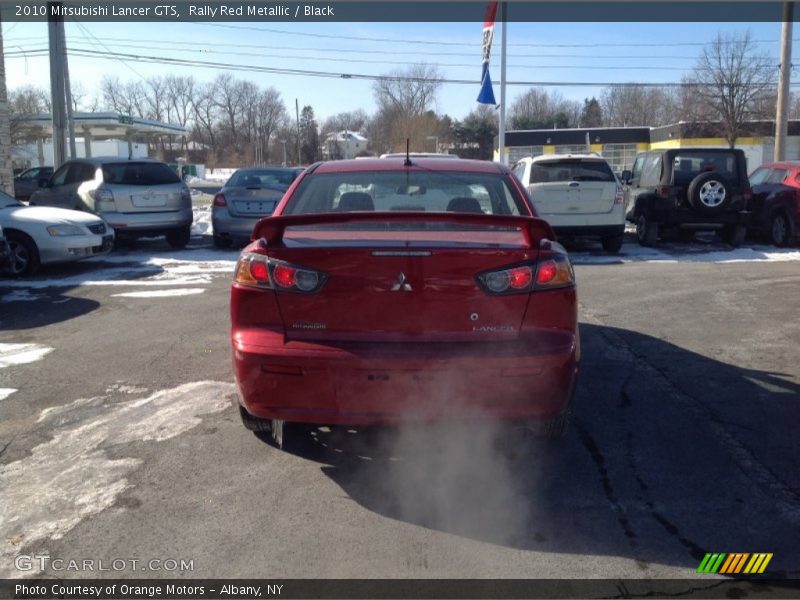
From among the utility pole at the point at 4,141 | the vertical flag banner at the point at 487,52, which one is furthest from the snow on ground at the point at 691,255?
the utility pole at the point at 4,141

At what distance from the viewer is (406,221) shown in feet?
12.2

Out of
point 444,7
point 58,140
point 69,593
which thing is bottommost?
point 69,593

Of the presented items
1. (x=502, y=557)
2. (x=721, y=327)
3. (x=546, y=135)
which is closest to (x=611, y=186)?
(x=721, y=327)

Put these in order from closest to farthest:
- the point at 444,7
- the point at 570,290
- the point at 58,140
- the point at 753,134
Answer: the point at 570,290 → the point at 58,140 → the point at 444,7 → the point at 753,134

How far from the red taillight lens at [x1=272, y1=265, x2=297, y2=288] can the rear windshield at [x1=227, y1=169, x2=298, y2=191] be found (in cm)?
947

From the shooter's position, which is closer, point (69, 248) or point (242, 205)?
point (69, 248)

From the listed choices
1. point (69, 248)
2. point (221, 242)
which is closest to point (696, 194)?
point (221, 242)

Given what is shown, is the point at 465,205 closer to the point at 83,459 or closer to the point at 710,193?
the point at 83,459

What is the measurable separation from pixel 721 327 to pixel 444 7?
2016 cm

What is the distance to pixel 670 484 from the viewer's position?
3727mm

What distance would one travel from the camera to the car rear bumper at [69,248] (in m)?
10.2

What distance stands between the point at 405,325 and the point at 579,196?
9803mm

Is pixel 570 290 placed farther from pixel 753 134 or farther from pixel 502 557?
pixel 753 134

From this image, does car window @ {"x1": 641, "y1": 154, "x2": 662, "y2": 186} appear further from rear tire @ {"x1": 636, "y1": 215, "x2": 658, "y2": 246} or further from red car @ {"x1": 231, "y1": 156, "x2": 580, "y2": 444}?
red car @ {"x1": 231, "y1": 156, "x2": 580, "y2": 444}
